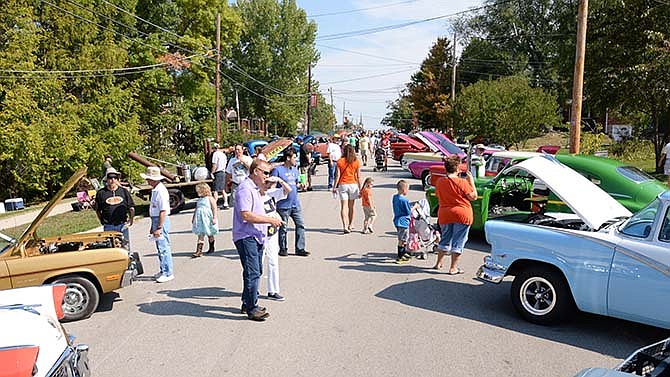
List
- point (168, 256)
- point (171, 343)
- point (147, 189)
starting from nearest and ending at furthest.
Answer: point (171, 343), point (168, 256), point (147, 189)

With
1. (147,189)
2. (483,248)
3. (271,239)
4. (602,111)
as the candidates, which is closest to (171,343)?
(271,239)

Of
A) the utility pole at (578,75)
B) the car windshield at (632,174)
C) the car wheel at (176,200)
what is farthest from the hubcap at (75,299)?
the utility pole at (578,75)

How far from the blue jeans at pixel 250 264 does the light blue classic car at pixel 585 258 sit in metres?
2.69

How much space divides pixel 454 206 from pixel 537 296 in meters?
2.03

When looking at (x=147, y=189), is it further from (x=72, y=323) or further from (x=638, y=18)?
(x=638, y=18)

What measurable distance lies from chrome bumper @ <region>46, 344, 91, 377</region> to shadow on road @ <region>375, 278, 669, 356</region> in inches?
159

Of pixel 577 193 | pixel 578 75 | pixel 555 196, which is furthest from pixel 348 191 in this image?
pixel 578 75

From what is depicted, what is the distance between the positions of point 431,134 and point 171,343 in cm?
1218

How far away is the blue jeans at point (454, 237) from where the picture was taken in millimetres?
7879

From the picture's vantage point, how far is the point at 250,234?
6.13 meters

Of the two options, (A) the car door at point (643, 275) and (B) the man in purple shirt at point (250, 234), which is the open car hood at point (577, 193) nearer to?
(A) the car door at point (643, 275)

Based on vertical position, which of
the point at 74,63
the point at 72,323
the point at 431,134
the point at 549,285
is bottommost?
the point at 72,323

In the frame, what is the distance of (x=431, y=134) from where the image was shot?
16.5m

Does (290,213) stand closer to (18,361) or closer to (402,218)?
(402,218)
